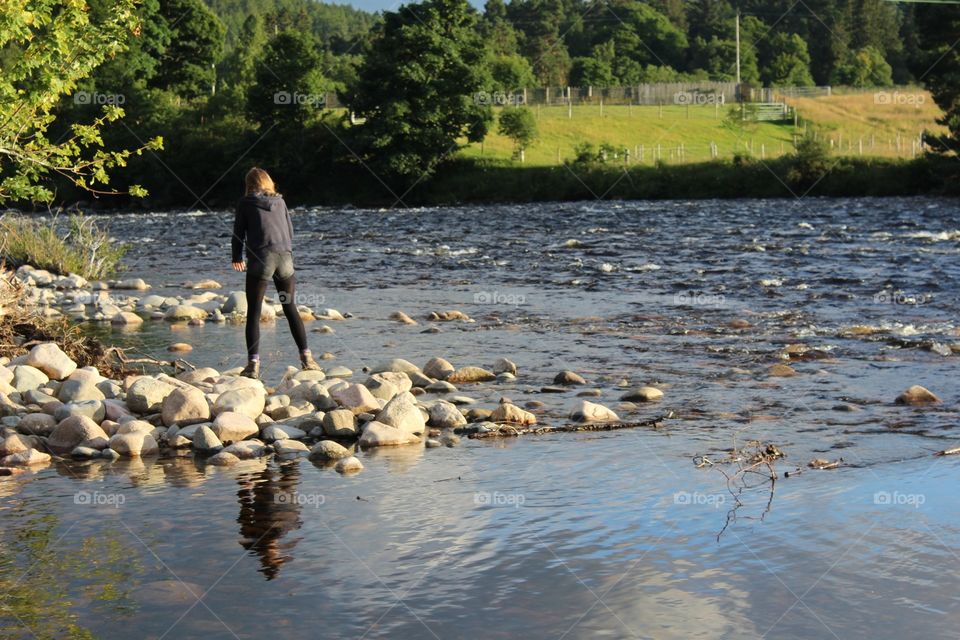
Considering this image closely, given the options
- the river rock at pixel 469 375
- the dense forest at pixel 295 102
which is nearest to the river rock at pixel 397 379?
the river rock at pixel 469 375

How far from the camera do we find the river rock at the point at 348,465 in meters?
9.47

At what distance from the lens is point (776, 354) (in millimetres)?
15492

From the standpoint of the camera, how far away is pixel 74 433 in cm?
1048

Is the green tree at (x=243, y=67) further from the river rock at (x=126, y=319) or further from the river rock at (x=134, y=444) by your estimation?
the river rock at (x=134, y=444)

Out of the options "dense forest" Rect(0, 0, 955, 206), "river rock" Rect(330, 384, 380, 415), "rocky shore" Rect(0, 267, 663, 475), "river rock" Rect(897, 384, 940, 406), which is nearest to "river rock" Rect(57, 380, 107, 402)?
"rocky shore" Rect(0, 267, 663, 475)

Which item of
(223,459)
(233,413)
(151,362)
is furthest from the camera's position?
(151,362)

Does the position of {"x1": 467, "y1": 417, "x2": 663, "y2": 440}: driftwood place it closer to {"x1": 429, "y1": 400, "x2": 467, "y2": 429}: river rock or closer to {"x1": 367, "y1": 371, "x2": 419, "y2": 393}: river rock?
{"x1": 429, "y1": 400, "x2": 467, "y2": 429}: river rock

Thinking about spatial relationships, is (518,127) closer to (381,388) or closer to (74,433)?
(381,388)

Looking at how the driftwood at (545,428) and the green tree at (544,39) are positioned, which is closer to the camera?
the driftwood at (545,428)

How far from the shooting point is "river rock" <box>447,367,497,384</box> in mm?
13754

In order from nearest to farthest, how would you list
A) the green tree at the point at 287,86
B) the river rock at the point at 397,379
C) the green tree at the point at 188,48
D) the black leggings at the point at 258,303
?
the river rock at the point at 397,379, the black leggings at the point at 258,303, the green tree at the point at 287,86, the green tree at the point at 188,48

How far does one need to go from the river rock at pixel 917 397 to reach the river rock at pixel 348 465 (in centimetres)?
569

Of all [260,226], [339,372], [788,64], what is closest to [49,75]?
[260,226]

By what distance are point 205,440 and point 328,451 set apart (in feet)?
3.70
